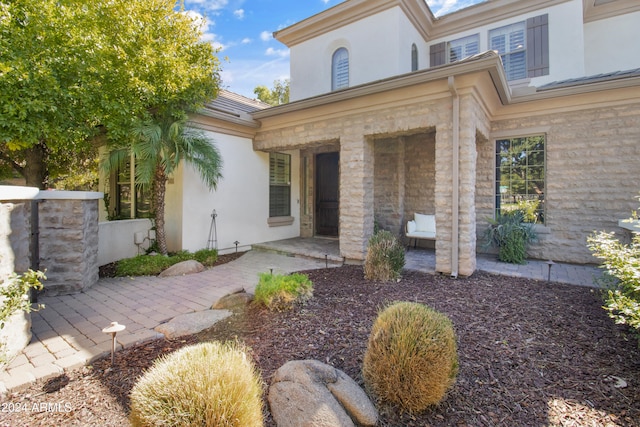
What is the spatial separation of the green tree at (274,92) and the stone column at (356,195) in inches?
619

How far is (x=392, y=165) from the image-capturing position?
739 centimetres

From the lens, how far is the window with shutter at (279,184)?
798 centimetres

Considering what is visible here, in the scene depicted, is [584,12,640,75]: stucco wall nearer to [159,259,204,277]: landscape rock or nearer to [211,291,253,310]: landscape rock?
[211,291,253,310]: landscape rock

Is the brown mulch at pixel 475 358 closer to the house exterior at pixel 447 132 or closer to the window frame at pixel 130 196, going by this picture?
the house exterior at pixel 447 132

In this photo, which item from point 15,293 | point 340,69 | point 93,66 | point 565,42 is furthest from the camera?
point 340,69

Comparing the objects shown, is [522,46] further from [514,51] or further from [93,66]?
[93,66]

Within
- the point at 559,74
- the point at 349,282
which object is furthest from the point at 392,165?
the point at 559,74

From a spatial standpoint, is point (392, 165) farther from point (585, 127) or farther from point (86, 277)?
point (86, 277)

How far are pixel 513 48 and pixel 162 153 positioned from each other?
8.51 metres

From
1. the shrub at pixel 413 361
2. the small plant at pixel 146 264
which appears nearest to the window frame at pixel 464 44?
the small plant at pixel 146 264

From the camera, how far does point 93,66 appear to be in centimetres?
479

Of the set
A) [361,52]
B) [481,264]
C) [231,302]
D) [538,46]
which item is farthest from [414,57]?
[231,302]

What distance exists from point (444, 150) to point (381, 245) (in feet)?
5.94

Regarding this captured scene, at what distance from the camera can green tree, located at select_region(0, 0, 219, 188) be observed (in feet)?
15.0
